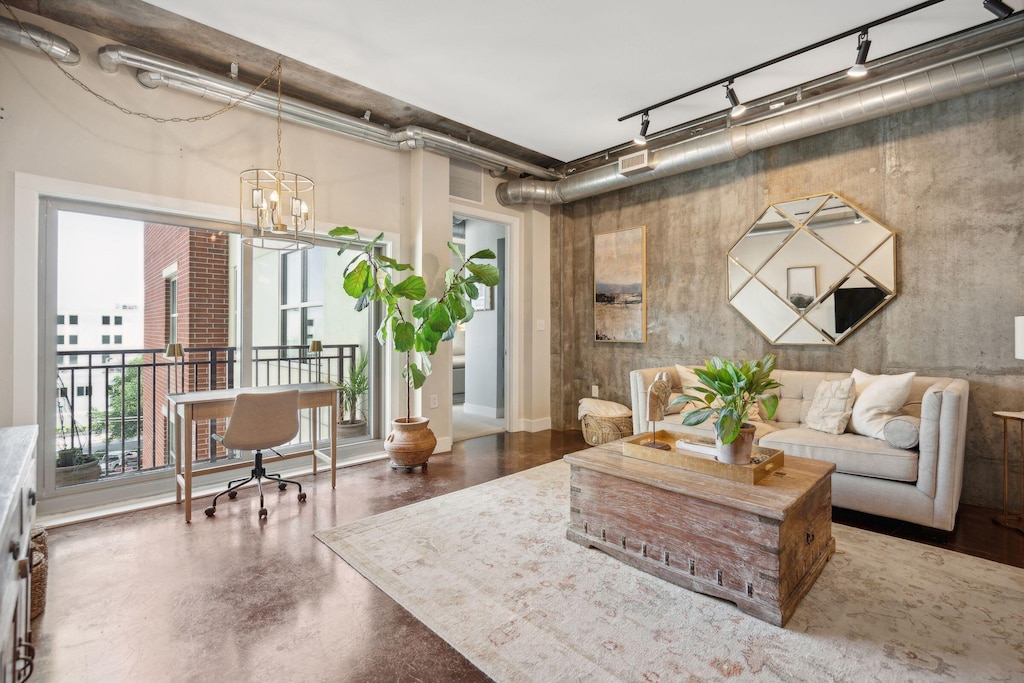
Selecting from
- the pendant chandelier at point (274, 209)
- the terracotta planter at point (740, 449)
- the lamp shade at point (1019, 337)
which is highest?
the pendant chandelier at point (274, 209)

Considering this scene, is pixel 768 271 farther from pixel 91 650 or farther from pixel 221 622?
pixel 91 650

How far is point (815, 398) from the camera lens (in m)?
3.61

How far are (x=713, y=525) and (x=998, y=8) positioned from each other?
3176mm

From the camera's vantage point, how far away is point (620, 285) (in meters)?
5.43

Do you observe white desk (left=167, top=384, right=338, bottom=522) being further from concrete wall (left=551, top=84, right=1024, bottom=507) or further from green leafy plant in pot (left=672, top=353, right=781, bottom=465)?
concrete wall (left=551, top=84, right=1024, bottom=507)

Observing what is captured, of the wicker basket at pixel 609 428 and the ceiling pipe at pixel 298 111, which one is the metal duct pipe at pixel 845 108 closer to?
the ceiling pipe at pixel 298 111

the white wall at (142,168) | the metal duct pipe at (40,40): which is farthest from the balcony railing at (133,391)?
the metal duct pipe at (40,40)

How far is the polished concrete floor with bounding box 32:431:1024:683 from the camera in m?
1.74

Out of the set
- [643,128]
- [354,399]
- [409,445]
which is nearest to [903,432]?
[643,128]

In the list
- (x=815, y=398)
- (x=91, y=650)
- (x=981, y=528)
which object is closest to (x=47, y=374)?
(x=91, y=650)

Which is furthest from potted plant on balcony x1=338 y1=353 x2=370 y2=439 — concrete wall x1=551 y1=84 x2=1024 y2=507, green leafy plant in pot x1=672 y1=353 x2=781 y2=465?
green leafy plant in pot x1=672 y1=353 x2=781 y2=465

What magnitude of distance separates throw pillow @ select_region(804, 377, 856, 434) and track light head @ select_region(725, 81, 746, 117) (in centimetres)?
215

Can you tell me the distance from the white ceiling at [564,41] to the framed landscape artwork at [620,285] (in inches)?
64.7

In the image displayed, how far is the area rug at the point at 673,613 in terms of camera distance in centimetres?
171
